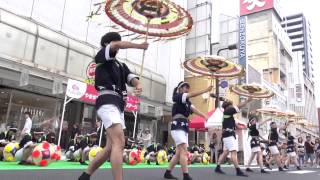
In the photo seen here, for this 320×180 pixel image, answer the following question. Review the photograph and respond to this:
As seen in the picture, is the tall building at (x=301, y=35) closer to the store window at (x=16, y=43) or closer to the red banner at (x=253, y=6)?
the red banner at (x=253, y=6)

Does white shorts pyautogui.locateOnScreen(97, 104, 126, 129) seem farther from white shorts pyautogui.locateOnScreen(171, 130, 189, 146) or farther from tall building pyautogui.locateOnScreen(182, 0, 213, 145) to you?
tall building pyautogui.locateOnScreen(182, 0, 213, 145)

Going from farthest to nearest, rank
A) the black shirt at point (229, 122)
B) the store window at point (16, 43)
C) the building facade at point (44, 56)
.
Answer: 1. the building facade at point (44, 56)
2. the store window at point (16, 43)
3. the black shirt at point (229, 122)

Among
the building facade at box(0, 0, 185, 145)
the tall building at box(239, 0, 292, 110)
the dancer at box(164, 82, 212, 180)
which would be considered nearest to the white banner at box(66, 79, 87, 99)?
the building facade at box(0, 0, 185, 145)

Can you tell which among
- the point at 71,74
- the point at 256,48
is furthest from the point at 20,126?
the point at 256,48

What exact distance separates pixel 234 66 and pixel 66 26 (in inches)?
411

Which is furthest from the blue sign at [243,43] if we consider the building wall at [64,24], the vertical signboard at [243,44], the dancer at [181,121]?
the dancer at [181,121]

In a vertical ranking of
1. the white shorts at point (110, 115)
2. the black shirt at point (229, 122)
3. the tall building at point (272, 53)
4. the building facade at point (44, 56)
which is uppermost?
the tall building at point (272, 53)

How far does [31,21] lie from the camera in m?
14.0

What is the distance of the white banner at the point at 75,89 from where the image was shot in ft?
36.4

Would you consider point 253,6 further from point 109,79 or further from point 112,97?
point 112,97

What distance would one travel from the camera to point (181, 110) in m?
5.64

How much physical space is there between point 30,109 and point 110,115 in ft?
41.5

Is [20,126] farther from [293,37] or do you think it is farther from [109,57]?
[293,37]

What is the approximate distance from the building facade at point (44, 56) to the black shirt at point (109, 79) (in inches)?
417
